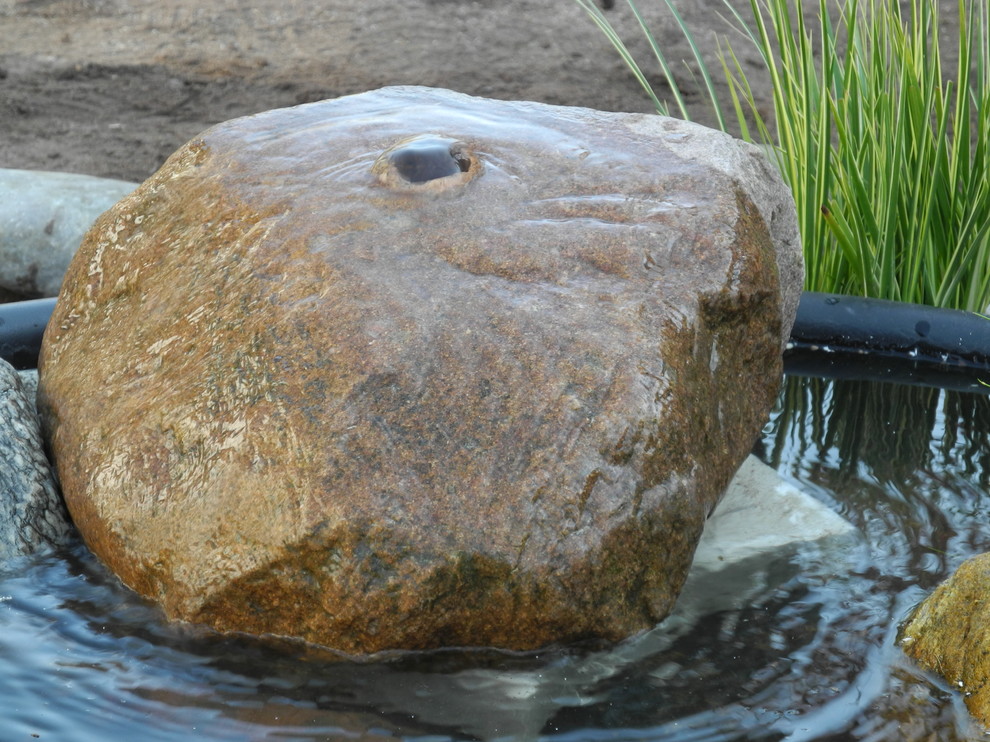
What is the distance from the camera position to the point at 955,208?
3.93 metres

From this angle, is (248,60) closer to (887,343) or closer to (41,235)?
(41,235)

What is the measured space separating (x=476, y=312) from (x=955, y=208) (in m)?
2.29

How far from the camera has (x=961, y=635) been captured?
2.25m

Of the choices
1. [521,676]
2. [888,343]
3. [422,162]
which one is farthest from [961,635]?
[888,343]

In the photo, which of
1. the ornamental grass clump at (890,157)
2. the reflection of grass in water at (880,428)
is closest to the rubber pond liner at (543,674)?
the reflection of grass in water at (880,428)

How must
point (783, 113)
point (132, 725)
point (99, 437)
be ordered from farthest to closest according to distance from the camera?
point (783, 113)
point (99, 437)
point (132, 725)

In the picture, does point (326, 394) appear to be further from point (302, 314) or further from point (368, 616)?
point (368, 616)

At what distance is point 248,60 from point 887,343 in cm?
550

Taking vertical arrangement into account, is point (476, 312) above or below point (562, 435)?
above

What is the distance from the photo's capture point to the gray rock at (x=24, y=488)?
261 centimetres

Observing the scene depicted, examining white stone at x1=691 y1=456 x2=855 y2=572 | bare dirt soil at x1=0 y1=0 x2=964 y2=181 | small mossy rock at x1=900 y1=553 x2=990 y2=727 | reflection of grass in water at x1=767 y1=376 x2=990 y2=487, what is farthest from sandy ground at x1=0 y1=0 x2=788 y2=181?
small mossy rock at x1=900 y1=553 x2=990 y2=727

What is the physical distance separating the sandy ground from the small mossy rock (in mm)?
5073

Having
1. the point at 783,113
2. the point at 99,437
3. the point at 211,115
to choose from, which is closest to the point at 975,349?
the point at 783,113

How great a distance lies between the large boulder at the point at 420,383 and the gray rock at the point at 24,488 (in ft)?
0.21
